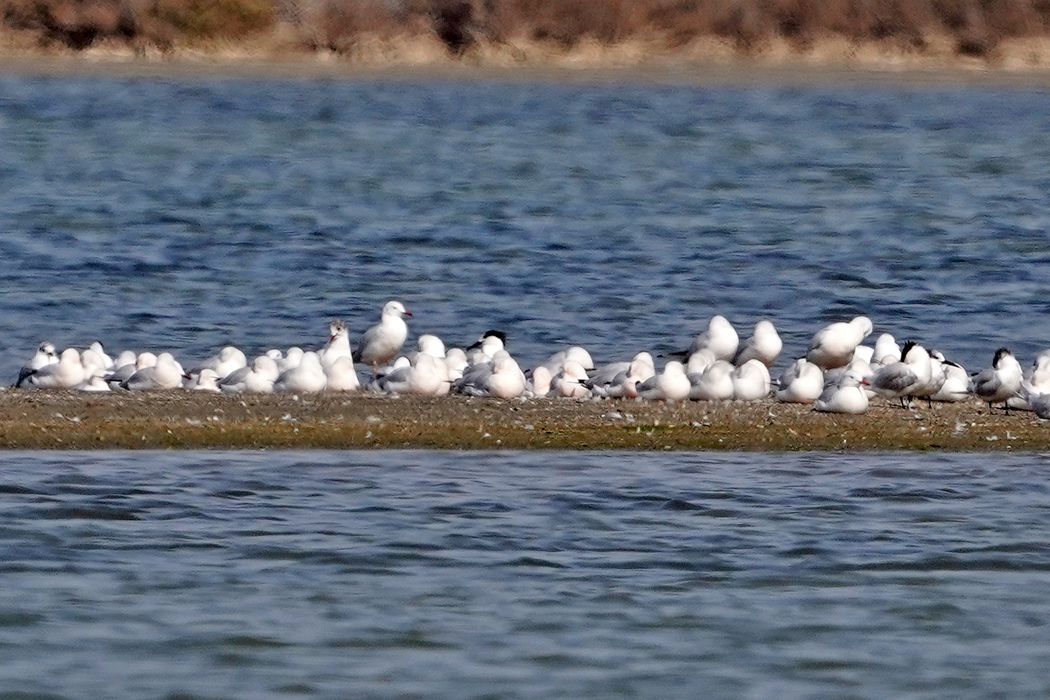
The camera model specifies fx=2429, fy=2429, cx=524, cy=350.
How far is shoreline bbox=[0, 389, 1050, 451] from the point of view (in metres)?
12.9

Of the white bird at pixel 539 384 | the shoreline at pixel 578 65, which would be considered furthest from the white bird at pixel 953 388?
the shoreline at pixel 578 65

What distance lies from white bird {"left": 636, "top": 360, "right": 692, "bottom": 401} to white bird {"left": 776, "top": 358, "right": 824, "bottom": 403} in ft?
1.91

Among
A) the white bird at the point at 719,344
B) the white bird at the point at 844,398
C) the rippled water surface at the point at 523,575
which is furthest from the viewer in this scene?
the white bird at the point at 719,344

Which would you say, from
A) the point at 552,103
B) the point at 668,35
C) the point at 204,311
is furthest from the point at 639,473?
the point at 668,35

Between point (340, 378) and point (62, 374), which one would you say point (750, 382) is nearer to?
point (340, 378)

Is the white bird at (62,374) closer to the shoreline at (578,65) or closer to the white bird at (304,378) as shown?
the white bird at (304,378)

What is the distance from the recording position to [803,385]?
1415 cm

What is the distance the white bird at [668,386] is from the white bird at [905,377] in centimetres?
106

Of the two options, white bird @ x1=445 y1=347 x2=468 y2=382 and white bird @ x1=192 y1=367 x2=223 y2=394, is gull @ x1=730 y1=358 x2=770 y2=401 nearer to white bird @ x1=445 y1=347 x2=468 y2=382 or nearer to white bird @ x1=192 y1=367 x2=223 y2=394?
white bird @ x1=445 y1=347 x2=468 y2=382

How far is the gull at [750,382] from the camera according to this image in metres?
14.4

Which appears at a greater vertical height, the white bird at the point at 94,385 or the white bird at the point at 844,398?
the white bird at the point at 844,398

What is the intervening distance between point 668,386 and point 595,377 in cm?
70

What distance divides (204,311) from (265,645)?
Answer: 10.9 m

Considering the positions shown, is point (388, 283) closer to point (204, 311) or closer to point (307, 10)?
point (204, 311)
